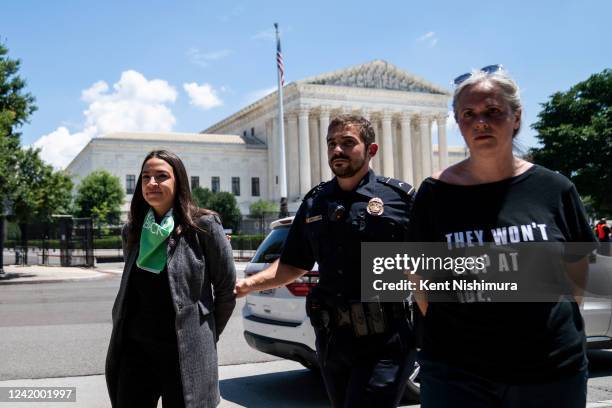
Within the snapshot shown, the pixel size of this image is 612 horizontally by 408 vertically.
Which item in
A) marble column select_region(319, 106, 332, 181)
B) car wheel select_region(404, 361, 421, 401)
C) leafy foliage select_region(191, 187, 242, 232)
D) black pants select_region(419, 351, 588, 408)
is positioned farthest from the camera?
marble column select_region(319, 106, 332, 181)

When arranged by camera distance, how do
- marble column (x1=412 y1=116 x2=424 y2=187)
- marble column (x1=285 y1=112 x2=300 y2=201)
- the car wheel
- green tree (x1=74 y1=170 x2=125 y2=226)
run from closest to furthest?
the car wheel < green tree (x1=74 y1=170 x2=125 y2=226) < marble column (x1=285 y1=112 x2=300 y2=201) < marble column (x1=412 y1=116 x2=424 y2=187)

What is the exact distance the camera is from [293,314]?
611cm

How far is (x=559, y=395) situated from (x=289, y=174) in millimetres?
82484

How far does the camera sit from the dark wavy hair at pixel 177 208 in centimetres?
348

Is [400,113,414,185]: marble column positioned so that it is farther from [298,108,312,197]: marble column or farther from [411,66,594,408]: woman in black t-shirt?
[411,66,594,408]: woman in black t-shirt

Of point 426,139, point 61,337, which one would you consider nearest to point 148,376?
point 61,337

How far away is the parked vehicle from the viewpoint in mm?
5984

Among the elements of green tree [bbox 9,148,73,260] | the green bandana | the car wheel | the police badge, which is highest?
green tree [bbox 9,148,73,260]

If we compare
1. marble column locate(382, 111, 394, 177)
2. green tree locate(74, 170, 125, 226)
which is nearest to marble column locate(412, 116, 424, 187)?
marble column locate(382, 111, 394, 177)

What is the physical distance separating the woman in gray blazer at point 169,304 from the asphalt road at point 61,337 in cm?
477

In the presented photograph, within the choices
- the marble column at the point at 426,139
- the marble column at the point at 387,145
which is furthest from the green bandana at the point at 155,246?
the marble column at the point at 426,139

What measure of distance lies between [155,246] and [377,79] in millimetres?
84835

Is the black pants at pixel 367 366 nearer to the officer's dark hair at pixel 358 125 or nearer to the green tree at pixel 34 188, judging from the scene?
the officer's dark hair at pixel 358 125

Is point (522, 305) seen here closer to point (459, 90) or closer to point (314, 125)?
point (459, 90)
